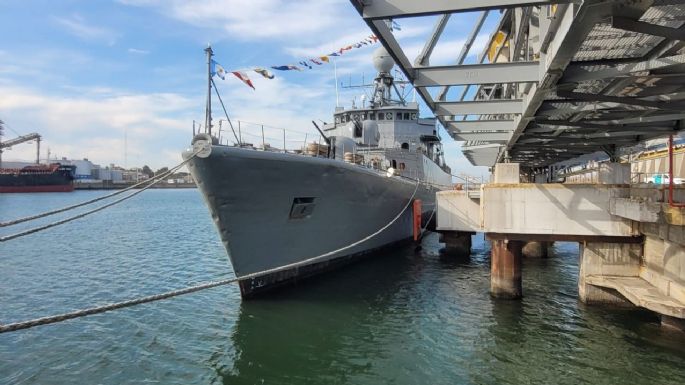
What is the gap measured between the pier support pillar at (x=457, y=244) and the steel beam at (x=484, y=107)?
11026mm

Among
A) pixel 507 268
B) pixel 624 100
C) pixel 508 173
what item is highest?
pixel 624 100

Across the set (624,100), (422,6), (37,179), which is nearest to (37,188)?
(37,179)

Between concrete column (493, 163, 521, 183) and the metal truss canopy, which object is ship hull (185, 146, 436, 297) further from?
concrete column (493, 163, 521, 183)

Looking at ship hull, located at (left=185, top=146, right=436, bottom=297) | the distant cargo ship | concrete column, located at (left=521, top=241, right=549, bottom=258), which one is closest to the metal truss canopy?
ship hull, located at (left=185, top=146, right=436, bottom=297)

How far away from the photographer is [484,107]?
8562 mm

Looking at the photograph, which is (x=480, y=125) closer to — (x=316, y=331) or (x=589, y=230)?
(x=589, y=230)

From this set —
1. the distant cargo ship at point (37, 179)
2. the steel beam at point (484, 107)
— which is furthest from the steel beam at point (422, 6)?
the distant cargo ship at point (37, 179)

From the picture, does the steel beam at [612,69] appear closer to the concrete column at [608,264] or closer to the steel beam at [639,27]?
the steel beam at [639,27]

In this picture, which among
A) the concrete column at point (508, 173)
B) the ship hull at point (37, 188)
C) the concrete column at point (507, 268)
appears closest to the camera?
the concrete column at point (507, 268)

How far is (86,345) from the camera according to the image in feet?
27.3

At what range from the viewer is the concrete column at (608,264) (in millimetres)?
10461

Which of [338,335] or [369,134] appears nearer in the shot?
[338,335]

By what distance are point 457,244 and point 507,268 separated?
8.10m

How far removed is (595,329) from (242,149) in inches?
342
